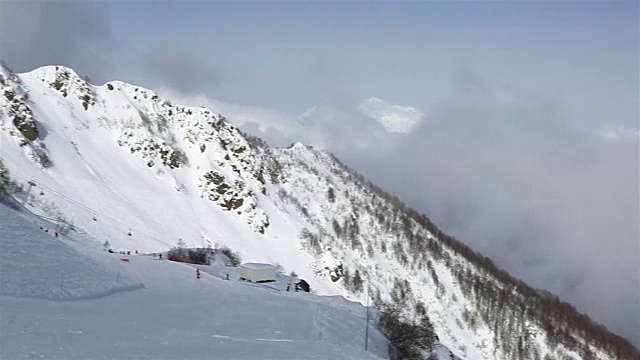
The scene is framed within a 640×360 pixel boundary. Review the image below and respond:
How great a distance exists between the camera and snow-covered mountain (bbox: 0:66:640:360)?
282ft

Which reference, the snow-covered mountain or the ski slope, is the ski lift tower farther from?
the ski slope

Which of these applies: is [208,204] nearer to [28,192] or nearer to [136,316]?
[28,192]

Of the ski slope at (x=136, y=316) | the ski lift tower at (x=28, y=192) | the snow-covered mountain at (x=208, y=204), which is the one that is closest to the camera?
the ski slope at (x=136, y=316)

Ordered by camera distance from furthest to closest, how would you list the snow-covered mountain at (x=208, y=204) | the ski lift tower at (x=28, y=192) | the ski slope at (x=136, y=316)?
the snow-covered mountain at (x=208, y=204) → the ski lift tower at (x=28, y=192) → the ski slope at (x=136, y=316)

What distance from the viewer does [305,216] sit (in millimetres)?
148125

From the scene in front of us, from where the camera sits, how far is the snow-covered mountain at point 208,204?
86062 millimetres

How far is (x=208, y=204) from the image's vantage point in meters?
113

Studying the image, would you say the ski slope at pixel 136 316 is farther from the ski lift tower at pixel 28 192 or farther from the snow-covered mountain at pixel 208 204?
Result: the ski lift tower at pixel 28 192

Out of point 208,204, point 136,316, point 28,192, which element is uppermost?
point 208,204

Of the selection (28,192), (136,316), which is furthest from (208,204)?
(136,316)

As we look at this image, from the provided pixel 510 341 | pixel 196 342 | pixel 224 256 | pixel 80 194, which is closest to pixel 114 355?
pixel 196 342

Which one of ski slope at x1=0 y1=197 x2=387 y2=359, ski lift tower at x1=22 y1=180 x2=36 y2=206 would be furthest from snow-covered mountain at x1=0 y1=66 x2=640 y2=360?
ski slope at x1=0 y1=197 x2=387 y2=359

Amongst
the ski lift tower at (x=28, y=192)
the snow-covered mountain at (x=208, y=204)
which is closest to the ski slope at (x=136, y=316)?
the snow-covered mountain at (x=208, y=204)

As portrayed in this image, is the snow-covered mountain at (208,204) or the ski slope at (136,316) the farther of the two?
the snow-covered mountain at (208,204)
